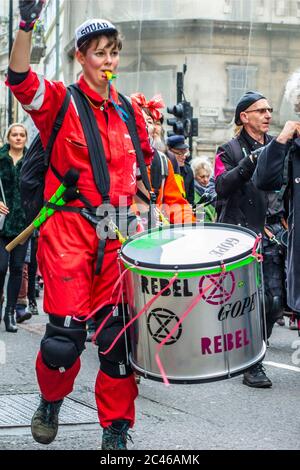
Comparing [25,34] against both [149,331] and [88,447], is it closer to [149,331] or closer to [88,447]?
[149,331]

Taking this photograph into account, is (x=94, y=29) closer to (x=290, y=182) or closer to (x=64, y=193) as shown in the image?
→ (x=64, y=193)

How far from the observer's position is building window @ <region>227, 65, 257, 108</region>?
33906mm

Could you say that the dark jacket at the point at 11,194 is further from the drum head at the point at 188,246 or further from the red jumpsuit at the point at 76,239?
the drum head at the point at 188,246

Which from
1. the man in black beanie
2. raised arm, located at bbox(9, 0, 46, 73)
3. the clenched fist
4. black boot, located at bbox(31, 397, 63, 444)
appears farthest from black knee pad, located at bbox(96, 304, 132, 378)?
the man in black beanie

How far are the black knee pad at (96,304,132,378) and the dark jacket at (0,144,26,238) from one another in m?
4.90

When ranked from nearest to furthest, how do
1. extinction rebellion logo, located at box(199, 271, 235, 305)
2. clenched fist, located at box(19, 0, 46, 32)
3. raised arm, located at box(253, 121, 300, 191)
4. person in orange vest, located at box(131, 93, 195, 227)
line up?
extinction rebellion logo, located at box(199, 271, 235, 305) → clenched fist, located at box(19, 0, 46, 32) → raised arm, located at box(253, 121, 300, 191) → person in orange vest, located at box(131, 93, 195, 227)

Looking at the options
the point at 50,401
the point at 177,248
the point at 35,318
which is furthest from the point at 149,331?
the point at 35,318

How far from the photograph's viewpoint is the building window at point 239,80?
3391cm

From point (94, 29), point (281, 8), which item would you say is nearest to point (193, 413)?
point (94, 29)

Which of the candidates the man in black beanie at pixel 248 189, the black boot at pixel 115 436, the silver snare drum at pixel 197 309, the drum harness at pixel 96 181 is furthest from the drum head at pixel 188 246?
the man in black beanie at pixel 248 189

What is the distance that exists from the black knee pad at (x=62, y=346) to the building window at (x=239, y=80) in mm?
29939

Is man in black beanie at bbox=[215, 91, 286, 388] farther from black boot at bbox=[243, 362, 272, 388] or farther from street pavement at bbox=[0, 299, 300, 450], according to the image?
street pavement at bbox=[0, 299, 300, 450]

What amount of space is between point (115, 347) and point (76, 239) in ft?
1.65

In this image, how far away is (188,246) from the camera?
4.26 m
